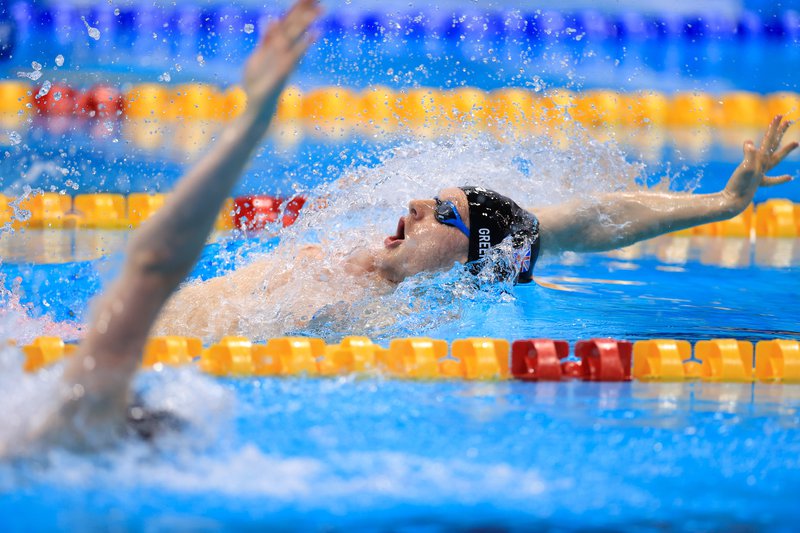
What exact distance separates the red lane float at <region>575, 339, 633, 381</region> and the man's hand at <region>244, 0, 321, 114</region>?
1.28 metres

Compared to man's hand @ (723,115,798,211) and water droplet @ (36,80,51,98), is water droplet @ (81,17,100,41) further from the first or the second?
man's hand @ (723,115,798,211)

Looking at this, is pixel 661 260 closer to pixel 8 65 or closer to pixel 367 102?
pixel 367 102

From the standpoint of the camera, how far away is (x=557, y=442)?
1821 millimetres

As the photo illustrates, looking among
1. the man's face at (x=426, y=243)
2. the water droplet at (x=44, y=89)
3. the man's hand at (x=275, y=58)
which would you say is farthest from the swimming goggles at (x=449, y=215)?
the water droplet at (x=44, y=89)

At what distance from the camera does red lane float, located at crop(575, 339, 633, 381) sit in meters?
2.44

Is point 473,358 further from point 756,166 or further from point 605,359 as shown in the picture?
point 756,166

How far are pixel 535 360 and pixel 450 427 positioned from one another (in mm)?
638

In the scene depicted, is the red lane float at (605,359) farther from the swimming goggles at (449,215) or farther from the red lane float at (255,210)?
the red lane float at (255,210)

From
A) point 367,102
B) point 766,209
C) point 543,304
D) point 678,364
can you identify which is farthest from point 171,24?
point 678,364

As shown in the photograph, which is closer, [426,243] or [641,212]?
[426,243]

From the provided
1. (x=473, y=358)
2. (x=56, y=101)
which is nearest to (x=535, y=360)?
(x=473, y=358)

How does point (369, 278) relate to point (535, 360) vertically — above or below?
above

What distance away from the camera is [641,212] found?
3.02 meters

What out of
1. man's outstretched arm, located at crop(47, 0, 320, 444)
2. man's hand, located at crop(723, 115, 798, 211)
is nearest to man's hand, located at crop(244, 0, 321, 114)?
man's outstretched arm, located at crop(47, 0, 320, 444)
